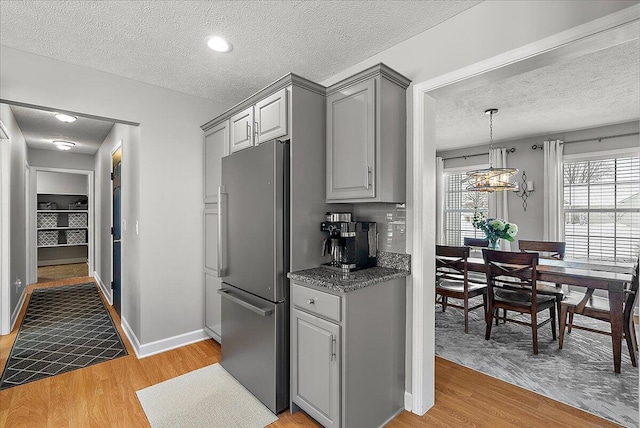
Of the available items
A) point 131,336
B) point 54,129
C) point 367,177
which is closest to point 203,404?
point 131,336

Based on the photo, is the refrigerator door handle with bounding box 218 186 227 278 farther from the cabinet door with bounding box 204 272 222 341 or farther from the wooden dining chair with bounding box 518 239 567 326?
the wooden dining chair with bounding box 518 239 567 326

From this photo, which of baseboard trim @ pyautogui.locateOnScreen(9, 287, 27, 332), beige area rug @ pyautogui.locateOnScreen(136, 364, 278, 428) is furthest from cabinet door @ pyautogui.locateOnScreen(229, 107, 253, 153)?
baseboard trim @ pyautogui.locateOnScreen(9, 287, 27, 332)

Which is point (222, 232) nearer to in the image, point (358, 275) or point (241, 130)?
point (241, 130)

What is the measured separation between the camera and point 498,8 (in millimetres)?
1756

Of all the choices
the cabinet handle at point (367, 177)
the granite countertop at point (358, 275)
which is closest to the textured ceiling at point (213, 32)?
the cabinet handle at point (367, 177)

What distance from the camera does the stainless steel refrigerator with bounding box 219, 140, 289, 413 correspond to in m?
2.09

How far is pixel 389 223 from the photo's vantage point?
2.30 m

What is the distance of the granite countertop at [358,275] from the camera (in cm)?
180

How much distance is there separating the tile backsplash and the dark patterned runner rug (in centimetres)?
263

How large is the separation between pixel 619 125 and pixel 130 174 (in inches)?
242

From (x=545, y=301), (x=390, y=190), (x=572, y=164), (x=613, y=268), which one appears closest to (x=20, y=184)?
(x=390, y=190)

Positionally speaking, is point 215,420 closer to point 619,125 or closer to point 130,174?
point 130,174

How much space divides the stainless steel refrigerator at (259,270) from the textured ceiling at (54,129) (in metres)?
2.21

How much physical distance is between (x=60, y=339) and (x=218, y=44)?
3.37 m
